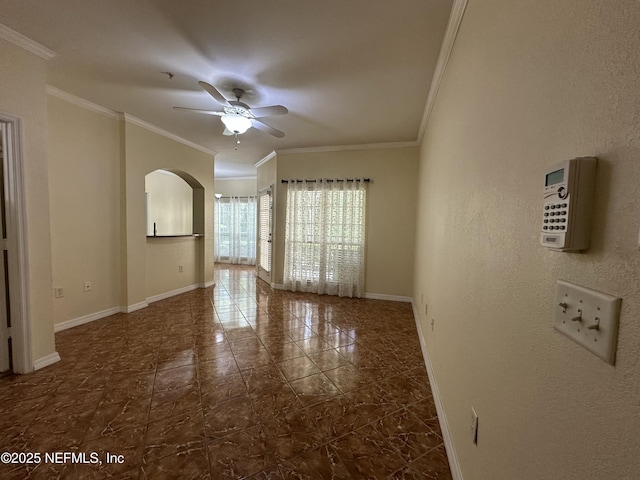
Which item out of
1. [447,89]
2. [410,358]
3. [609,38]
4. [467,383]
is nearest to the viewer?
[609,38]

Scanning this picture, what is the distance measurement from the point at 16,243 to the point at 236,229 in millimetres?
5742

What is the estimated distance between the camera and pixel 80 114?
311cm

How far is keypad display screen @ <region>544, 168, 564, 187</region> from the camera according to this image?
56cm

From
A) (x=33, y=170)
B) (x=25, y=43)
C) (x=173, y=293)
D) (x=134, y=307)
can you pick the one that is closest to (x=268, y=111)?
(x=25, y=43)

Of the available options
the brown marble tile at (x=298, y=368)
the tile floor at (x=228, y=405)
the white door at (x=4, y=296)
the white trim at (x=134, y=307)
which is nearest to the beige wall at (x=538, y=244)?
the tile floor at (x=228, y=405)

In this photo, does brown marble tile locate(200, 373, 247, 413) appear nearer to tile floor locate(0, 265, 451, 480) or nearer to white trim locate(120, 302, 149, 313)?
tile floor locate(0, 265, 451, 480)

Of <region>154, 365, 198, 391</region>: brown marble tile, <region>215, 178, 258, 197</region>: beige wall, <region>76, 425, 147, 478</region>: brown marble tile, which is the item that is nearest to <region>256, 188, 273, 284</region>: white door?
<region>215, 178, 258, 197</region>: beige wall

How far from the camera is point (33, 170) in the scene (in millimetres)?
2178

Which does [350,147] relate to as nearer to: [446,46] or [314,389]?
[446,46]

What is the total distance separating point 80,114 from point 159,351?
2843 mm

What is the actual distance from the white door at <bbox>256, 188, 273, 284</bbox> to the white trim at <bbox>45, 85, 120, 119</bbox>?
2.61 m

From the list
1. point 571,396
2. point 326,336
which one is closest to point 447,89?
point 571,396

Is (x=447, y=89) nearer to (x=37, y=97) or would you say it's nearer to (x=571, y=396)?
(x=571, y=396)

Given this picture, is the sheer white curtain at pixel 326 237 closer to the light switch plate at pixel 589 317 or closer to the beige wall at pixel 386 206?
the beige wall at pixel 386 206
